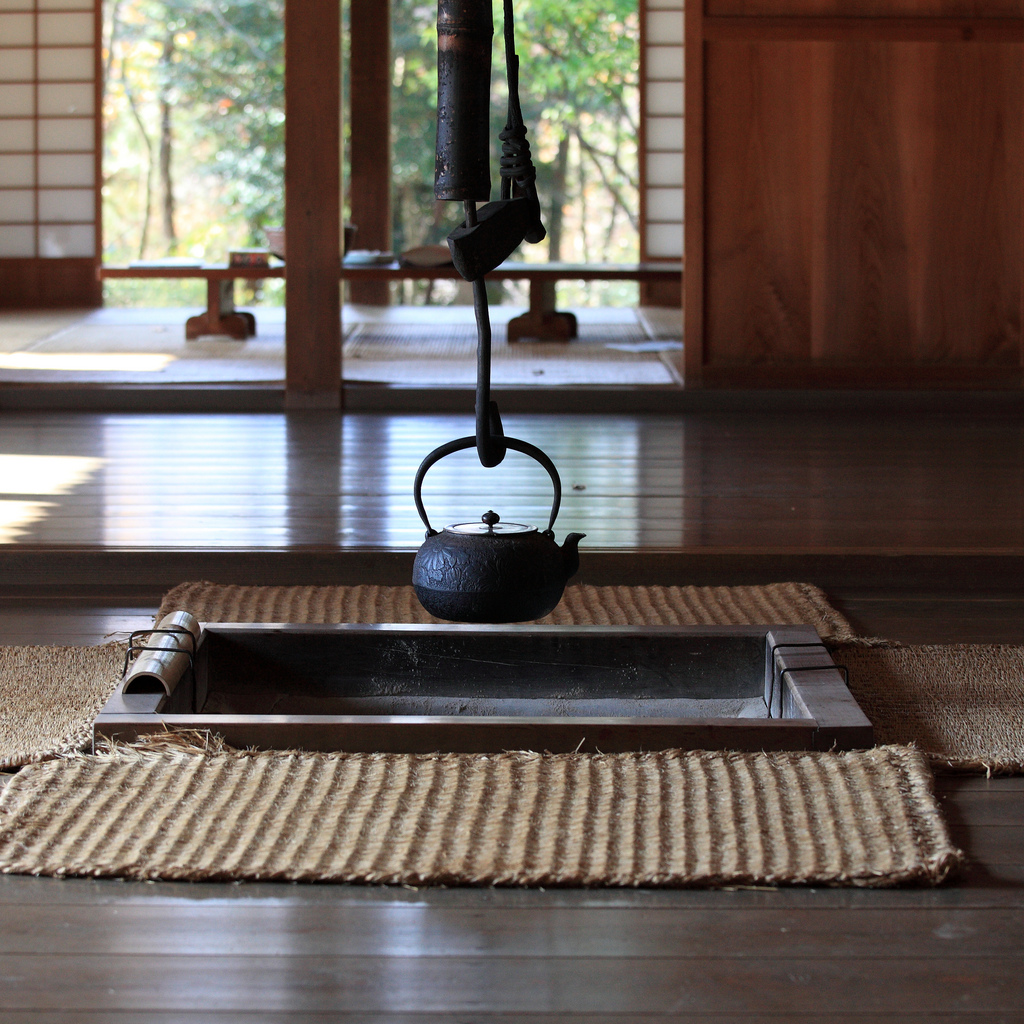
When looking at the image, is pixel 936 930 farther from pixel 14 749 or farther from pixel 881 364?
pixel 881 364

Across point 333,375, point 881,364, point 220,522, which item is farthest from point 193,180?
point 220,522

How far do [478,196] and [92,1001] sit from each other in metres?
0.86

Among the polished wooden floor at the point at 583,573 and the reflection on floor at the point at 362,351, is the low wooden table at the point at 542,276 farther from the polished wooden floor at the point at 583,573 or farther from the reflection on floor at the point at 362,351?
the polished wooden floor at the point at 583,573

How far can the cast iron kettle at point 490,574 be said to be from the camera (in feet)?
5.28

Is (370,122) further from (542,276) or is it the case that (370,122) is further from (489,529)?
(489,529)

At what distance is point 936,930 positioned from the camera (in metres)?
1.23

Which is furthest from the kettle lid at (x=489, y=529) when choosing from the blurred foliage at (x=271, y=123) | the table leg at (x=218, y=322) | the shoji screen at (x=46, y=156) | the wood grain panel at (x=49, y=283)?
the blurred foliage at (x=271, y=123)

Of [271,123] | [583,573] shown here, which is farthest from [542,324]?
[271,123]

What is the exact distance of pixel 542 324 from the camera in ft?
20.4

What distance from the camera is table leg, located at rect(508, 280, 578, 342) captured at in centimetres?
620

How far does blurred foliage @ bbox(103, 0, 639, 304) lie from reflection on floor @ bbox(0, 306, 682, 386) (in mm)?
3142

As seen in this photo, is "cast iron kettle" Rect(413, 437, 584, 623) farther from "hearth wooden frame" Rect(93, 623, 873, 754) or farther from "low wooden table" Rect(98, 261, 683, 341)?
"low wooden table" Rect(98, 261, 683, 341)

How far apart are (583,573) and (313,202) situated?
7.30 ft

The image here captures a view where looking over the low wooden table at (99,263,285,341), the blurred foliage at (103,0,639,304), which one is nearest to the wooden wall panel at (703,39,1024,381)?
the low wooden table at (99,263,285,341)
